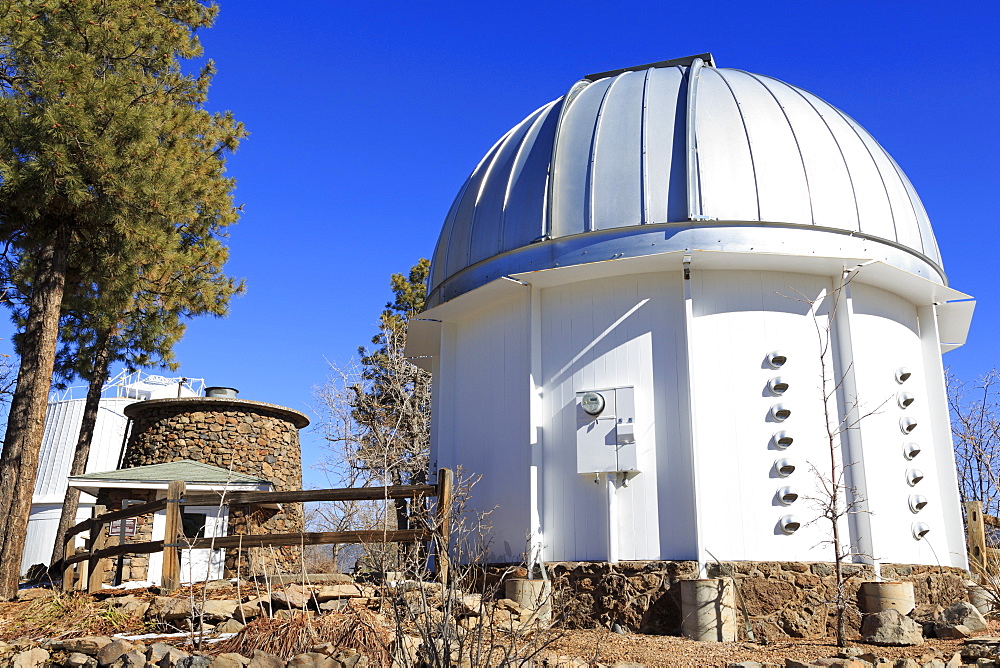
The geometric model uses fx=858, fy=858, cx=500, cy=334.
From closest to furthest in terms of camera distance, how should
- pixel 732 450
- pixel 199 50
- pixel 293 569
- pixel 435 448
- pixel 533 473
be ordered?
pixel 732 450, pixel 533 473, pixel 435 448, pixel 199 50, pixel 293 569

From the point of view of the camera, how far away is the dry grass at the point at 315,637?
229 inches

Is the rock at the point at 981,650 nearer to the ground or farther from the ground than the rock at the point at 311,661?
farther from the ground

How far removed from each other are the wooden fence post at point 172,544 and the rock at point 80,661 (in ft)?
6.35

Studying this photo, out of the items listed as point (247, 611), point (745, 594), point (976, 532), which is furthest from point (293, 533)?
point (976, 532)

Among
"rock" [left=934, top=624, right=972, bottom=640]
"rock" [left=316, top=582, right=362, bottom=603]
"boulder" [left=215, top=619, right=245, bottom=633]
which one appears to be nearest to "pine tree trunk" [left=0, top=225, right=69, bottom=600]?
"boulder" [left=215, top=619, right=245, bottom=633]

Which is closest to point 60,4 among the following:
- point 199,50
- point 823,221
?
point 199,50

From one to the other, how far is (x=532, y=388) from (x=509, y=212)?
A: 222 cm

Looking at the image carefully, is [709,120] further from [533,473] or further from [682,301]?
[533,473]

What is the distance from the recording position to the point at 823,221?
31.1ft

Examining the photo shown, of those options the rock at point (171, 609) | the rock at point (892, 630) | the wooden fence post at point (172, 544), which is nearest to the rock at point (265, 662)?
the rock at point (171, 609)

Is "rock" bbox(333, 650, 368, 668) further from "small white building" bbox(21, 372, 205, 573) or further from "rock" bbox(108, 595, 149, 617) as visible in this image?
"small white building" bbox(21, 372, 205, 573)

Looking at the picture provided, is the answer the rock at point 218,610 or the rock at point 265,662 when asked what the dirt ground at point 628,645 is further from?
the rock at point 265,662

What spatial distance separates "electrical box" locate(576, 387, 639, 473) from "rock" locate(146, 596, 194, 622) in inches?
159

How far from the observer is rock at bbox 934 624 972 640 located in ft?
23.3
